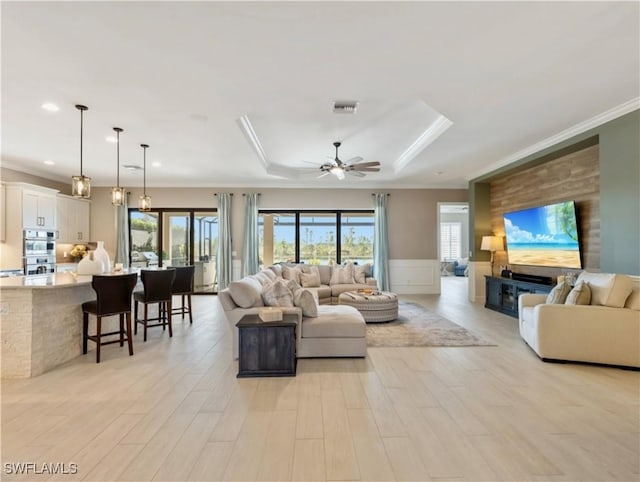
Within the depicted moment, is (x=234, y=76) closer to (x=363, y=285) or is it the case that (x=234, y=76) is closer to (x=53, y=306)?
(x=53, y=306)

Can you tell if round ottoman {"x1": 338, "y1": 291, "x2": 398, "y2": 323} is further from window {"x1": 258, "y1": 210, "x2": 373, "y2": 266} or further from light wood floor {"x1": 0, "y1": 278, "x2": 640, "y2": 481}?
window {"x1": 258, "y1": 210, "x2": 373, "y2": 266}

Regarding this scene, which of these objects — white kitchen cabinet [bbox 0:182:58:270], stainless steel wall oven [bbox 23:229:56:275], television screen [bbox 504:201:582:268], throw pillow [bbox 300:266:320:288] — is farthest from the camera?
throw pillow [bbox 300:266:320:288]

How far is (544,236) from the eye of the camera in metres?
5.57

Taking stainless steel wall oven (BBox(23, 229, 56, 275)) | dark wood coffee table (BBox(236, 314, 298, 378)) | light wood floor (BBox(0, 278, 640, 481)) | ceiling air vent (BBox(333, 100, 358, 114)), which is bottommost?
light wood floor (BBox(0, 278, 640, 481))

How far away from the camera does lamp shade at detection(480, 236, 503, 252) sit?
6961 millimetres

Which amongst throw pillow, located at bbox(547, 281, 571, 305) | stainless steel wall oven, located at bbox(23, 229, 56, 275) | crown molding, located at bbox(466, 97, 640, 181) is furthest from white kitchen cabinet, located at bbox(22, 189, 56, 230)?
crown molding, located at bbox(466, 97, 640, 181)

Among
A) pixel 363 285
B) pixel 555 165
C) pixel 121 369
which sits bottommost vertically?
pixel 121 369

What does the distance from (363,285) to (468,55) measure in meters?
4.88

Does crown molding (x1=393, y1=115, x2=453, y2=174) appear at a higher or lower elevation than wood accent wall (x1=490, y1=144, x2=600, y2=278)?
higher

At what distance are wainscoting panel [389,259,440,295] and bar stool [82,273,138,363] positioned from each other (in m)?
6.34

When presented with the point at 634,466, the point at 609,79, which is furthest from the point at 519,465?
the point at 609,79

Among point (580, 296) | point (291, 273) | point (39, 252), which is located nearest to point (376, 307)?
point (291, 273)

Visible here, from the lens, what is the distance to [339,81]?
316 cm

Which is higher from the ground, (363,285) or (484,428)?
(363,285)
